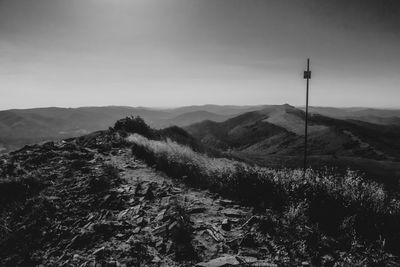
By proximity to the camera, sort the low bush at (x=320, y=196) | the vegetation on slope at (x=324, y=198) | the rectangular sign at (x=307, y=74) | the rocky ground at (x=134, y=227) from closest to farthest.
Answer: the rocky ground at (x=134, y=227) < the vegetation on slope at (x=324, y=198) < the low bush at (x=320, y=196) < the rectangular sign at (x=307, y=74)

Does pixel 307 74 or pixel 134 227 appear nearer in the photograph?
pixel 134 227

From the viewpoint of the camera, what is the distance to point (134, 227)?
6.14 metres

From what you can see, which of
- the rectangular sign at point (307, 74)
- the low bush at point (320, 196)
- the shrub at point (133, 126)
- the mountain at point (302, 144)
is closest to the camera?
the low bush at point (320, 196)

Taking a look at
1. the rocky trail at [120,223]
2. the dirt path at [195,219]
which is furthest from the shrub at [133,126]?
the dirt path at [195,219]

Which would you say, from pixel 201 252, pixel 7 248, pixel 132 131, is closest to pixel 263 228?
pixel 201 252

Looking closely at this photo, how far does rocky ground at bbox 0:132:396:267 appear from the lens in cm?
490

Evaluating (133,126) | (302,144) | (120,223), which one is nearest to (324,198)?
(120,223)

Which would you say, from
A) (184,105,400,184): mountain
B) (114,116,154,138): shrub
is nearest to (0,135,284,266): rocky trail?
(114,116,154,138): shrub

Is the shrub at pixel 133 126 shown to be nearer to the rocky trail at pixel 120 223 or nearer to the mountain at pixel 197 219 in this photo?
the rocky trail at pixel 120 223

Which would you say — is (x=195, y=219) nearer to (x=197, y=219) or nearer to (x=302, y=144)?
(x=197, y=219)

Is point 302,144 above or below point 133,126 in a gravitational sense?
below

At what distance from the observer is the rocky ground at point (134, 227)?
4902 mm

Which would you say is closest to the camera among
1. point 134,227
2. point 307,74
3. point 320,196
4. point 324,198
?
point 134,227

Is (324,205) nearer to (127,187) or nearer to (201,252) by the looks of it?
(201,252)
